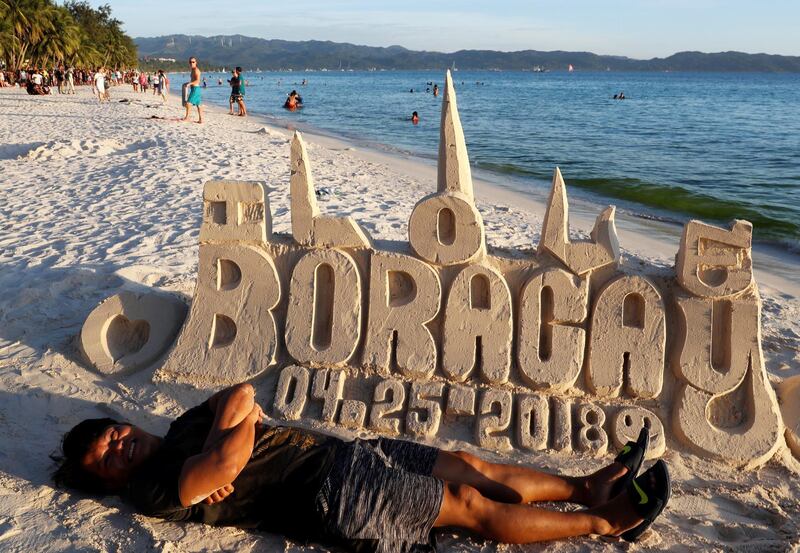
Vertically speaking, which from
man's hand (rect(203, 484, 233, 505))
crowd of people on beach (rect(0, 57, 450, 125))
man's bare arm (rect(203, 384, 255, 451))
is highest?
crowd of people on beach (rect(0, 57, 450, 125))

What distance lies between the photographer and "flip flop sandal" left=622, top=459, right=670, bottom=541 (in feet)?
9.07

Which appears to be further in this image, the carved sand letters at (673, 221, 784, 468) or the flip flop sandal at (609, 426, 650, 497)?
the carved sand letters at (673, 221, 784, 468)

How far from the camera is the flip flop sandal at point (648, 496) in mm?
2766

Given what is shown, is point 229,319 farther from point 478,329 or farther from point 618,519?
point 618,519

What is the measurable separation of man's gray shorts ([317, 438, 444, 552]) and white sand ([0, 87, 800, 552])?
0.23 meters

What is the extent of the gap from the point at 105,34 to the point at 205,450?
230 feet

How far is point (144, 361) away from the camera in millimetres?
3961

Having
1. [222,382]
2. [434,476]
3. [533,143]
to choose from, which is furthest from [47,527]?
[533,143]

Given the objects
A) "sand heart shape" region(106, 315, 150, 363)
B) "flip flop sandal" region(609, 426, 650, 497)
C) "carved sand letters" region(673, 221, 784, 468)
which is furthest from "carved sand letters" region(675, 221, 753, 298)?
"sand heart shape" region(106, 315, 150, 363)

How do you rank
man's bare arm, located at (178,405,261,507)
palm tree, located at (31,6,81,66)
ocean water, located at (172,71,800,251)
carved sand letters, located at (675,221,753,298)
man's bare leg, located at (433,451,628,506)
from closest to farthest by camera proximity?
man's bare arm, located at (178,405,261,507) → man's bare leg, located at (433,451,628,506) → carved sand letters, located at (675,221,753,298) → ocean water, located at (172,71,800,251) → palm tree, located at (31,6,81,66)

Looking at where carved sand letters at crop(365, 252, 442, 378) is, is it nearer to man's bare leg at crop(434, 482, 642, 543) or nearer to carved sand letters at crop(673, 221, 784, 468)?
man's bare leg at crop(434, 482, 642, 543)

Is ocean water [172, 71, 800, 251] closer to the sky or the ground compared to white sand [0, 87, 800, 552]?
closer to the sky

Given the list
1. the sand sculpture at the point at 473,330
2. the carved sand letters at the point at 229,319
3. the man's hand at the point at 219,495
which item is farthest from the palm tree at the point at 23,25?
the man's hand at the point at 219,495

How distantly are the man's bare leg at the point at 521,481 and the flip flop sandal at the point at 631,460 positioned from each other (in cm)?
2
